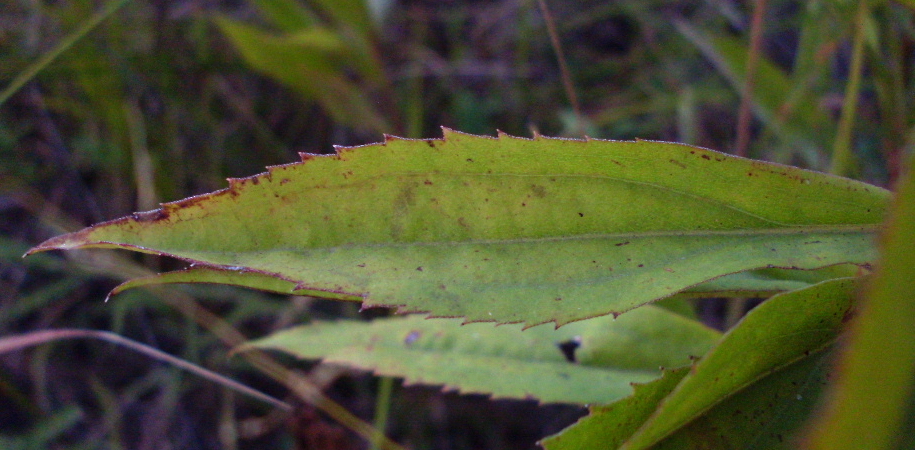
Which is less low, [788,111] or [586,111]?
[586,111]

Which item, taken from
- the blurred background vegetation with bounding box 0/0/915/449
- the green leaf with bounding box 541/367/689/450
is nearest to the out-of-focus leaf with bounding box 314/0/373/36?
the blurred background vegetation with bounding box 0/0/915/449

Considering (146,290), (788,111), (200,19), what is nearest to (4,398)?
(146,290)

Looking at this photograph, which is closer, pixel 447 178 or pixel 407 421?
pixel 447 178

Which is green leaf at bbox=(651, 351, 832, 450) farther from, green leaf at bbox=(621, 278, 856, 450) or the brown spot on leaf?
the brown spot on leaf

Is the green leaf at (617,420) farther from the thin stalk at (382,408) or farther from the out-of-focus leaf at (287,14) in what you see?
the out-of-focus leaf at (287,14)

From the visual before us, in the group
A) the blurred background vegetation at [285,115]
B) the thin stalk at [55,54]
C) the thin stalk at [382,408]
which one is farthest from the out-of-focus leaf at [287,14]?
the thin stalk at [382,408]

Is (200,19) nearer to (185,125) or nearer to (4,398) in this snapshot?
(185,125)

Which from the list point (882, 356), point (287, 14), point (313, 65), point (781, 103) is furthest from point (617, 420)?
point (287, 14)
